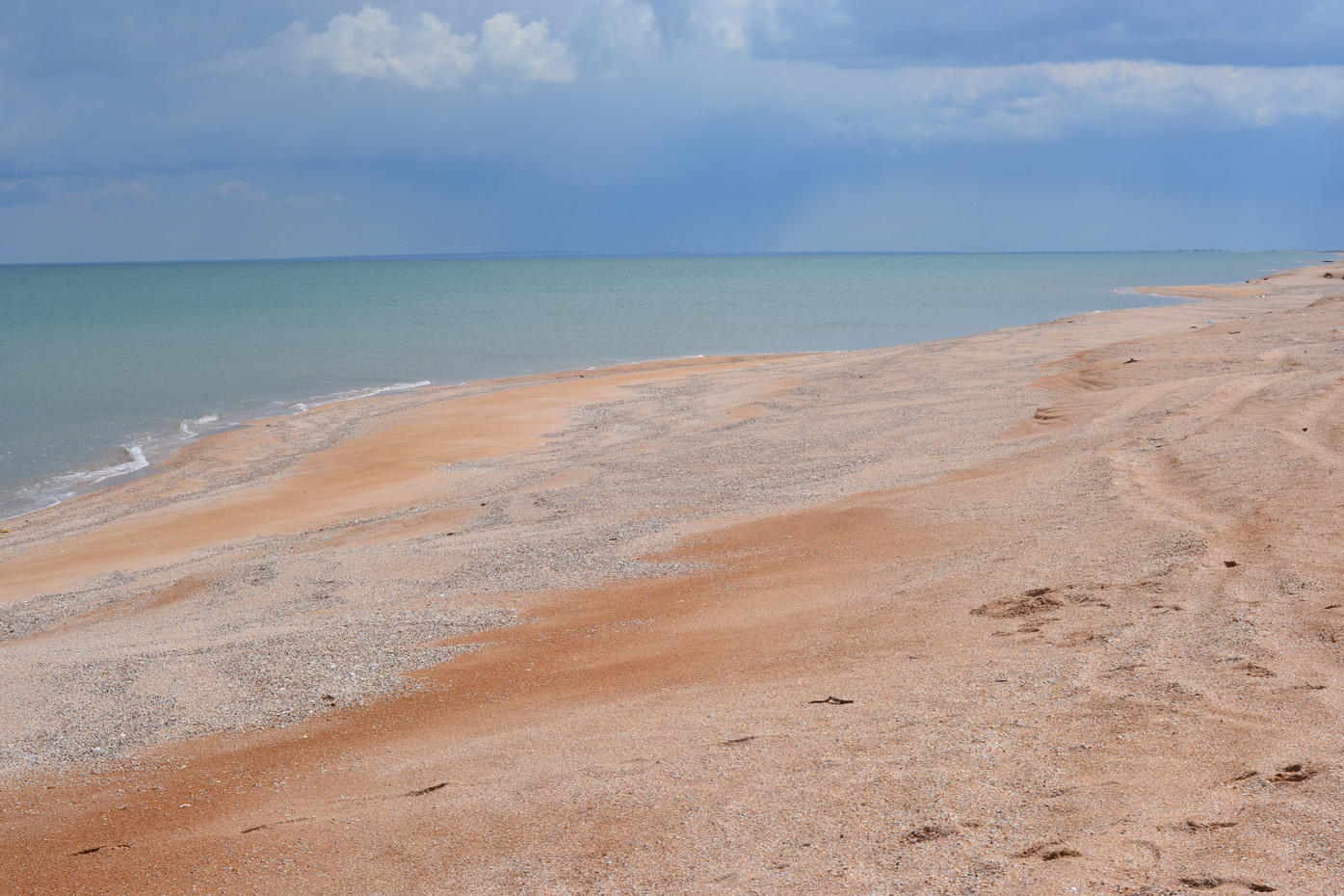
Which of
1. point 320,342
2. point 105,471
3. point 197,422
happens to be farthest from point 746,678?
point 320,342

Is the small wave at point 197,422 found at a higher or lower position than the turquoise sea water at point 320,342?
lower

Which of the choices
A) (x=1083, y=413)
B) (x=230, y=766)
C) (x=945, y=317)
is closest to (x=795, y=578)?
(x=230, y=766)

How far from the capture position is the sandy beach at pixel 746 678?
4496 millimetres

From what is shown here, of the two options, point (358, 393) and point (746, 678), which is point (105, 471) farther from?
point (746, 678)

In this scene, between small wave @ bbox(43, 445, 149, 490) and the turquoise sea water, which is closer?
small wave @ bbox(43, 445, 149, 490)

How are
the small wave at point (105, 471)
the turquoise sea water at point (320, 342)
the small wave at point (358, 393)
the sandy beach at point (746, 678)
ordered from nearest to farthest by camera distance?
the sandy beach at point (746, 678) < the small wave at point (105, 471) < the turquoise sea water at point (320, 342) < the small wave at point (358, 393)

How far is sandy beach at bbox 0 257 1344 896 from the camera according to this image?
14.8 ft

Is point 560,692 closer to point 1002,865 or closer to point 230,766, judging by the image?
point 230,766

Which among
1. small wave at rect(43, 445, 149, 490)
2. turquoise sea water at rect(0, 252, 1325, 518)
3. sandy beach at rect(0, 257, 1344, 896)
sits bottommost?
small wave at rect(43, 445, 149, 490)

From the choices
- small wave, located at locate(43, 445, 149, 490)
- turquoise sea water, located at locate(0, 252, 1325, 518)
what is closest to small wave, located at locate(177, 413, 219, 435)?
turquoise sea water, located at locate(0, 252, 1325, 518)

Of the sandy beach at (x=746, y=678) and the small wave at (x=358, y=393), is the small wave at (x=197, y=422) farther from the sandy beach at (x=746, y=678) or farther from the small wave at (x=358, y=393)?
the sandy beach at (x=746, y=678)

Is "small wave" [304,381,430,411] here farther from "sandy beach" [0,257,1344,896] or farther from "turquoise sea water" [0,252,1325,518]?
"sandy beach" [0,257,1344,896]

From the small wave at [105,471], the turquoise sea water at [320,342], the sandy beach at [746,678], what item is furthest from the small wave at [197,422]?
the sandy beach at [746,678]

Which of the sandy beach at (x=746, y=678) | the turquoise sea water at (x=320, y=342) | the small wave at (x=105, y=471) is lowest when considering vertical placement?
the small wave at (x=105, y=471)
